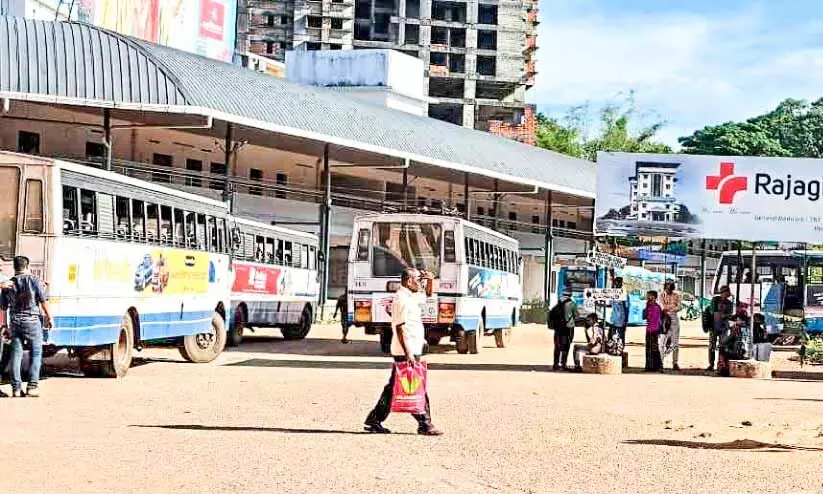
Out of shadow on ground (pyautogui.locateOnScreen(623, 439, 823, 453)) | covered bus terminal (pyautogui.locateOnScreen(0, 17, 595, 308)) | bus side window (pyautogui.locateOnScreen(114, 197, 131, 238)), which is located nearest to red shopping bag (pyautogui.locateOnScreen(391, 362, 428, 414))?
shadow on ground (pyautogui.locateOnScreen(623, 439, 823, 453))

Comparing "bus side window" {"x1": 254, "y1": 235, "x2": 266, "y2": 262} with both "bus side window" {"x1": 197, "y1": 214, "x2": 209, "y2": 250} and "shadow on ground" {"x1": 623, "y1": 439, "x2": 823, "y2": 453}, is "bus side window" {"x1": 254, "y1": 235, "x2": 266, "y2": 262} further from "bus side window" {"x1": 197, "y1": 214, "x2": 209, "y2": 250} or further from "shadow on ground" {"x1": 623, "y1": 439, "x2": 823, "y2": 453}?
"shadow on ground" {"x1": 623, "y1": 439, "x2": 823, "y2": 453}

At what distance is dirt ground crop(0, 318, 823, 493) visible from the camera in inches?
423

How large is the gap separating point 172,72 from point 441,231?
1654 cm

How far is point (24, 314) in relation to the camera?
→ 54.4ft

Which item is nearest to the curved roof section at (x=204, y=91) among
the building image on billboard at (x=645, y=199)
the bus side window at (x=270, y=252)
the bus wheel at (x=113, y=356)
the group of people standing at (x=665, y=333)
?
the bus side window at (x=270, y=252)

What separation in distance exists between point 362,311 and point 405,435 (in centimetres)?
1411

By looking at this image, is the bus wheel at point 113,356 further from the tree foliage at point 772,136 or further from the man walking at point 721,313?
the tree foliage at point 772,136

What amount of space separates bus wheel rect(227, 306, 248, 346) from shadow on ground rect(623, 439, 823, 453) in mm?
17863

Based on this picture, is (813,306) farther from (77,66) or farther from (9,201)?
(9,201)

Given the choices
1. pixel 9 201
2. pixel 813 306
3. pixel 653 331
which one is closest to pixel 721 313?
pixel 653 331

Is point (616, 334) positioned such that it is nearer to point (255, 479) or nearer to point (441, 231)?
point (441, 231)

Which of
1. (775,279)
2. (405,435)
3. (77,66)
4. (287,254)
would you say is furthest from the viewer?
(77,66)

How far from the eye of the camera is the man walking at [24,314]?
54.2ft

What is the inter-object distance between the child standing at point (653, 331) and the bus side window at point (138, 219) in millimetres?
9544
